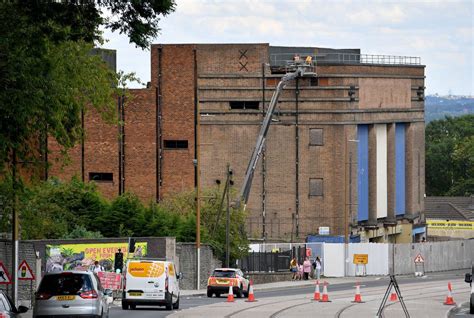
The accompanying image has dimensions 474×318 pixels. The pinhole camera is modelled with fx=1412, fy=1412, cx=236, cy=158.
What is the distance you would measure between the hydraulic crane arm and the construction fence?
5.46 meters

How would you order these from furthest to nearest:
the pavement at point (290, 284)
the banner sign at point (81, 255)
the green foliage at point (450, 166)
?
the green foliage at point (450, 166) < the pavement at point (290, 284) < the banner sign at point (81, 255)

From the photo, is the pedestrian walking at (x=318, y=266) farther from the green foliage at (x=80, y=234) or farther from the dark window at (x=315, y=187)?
the green foliage at (x=80, y=234)

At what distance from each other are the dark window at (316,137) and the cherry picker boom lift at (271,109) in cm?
398

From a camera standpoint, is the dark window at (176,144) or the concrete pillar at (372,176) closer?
the dark window at (176,144)

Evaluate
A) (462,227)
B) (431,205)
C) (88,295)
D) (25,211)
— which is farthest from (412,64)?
(88,295)

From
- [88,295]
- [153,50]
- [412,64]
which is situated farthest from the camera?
[412,64]

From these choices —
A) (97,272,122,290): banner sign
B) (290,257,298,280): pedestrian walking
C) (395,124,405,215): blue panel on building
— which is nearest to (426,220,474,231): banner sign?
(395,124,405,215): blue panel on building

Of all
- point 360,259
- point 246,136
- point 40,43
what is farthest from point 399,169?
point 40,43

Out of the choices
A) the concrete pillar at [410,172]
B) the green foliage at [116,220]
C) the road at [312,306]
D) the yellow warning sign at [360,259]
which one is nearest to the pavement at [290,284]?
the yellow warning sign at [360,259]

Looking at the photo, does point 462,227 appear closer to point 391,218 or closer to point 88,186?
point 391,218

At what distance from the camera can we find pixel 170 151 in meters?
96.3

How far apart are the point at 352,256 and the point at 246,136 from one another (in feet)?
48.1

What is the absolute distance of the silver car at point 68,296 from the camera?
32969 millimetres

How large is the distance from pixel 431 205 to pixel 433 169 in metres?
28.9
